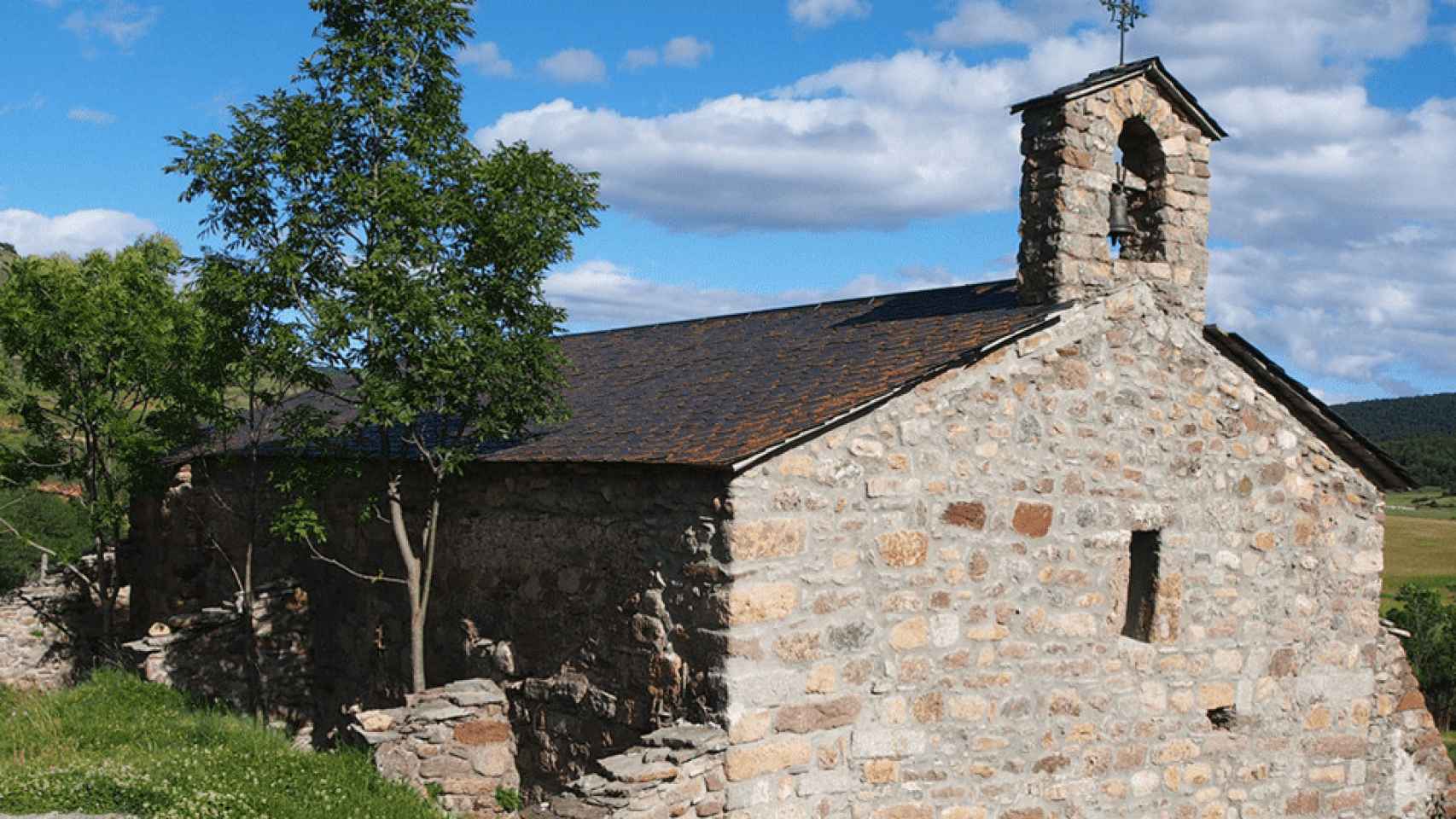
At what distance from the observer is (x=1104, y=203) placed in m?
9.41

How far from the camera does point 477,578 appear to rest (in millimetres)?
10000

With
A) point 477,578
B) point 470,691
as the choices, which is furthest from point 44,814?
point 477,578

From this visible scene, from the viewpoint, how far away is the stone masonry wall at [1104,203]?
9195mm

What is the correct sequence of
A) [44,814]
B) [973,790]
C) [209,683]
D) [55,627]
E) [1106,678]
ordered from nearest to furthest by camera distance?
[44,814] < [973,790] < [1106,678] < [209,683] < [55,627]

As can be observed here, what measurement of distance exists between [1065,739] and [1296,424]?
11.2 feet

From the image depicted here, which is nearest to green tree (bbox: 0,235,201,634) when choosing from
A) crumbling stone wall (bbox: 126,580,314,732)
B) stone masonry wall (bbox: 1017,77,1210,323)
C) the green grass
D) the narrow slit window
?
crumbling stone wall (bbox: 126,580,314,732)

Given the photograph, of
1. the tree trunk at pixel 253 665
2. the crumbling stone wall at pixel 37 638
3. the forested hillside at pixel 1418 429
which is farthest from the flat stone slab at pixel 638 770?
the forested hillside at pixel 1418 429

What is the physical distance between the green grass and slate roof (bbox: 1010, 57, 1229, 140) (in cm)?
677

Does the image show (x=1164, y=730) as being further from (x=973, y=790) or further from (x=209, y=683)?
(x=209, y=683)

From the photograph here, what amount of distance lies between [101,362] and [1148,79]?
40.9ft

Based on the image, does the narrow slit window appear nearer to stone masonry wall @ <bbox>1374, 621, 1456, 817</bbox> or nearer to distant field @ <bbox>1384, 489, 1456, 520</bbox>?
stone masonry wall @ <bbox>1374, 621, 1456, 817</bbox>

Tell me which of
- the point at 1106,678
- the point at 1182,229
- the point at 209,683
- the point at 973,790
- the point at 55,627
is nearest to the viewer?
the point at 973,790

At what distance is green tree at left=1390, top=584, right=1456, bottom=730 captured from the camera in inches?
1644

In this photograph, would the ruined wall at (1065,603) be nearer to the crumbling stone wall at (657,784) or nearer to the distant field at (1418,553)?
the crumbling stone wall at (657,784)
